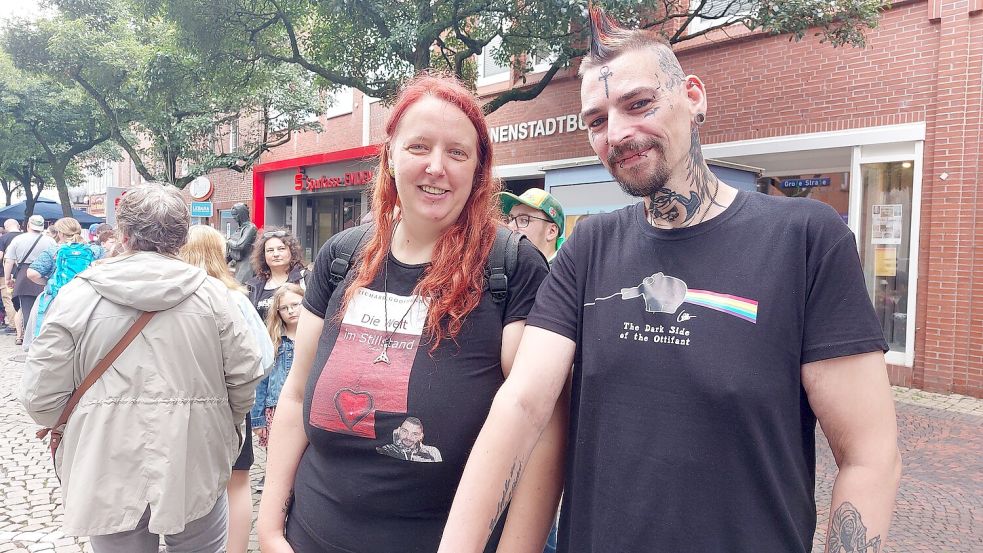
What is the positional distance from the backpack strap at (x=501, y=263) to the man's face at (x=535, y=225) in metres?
2.15

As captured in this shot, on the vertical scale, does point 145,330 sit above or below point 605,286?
below

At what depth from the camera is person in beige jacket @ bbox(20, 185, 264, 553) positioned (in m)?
2.45

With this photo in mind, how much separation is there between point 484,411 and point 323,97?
16064 millimetres

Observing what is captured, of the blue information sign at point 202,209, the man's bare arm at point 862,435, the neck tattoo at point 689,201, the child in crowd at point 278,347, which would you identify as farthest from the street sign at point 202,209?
the man's bare arm at point 862,435

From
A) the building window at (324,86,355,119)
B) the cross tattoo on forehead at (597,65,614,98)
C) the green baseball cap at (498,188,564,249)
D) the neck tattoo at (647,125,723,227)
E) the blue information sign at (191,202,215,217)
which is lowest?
the neck tattoo at (647,125,723,227)

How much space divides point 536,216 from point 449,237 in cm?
223

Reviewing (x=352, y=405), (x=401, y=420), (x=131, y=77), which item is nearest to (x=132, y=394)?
(x=352, y=405)

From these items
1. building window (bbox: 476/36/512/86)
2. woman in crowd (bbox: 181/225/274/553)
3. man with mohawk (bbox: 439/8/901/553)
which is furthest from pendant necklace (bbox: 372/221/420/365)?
building window (bbox: 476/36/512/86)

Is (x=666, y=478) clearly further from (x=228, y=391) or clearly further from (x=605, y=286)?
(x=228, y=391)

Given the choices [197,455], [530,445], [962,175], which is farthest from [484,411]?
[962,175]

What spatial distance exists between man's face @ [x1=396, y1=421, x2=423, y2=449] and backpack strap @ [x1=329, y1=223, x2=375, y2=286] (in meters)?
0.47

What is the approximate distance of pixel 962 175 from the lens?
7.34 m

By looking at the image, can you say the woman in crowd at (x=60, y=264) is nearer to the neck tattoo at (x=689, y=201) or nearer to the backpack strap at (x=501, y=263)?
the backpack strap at (x=501, y=263)

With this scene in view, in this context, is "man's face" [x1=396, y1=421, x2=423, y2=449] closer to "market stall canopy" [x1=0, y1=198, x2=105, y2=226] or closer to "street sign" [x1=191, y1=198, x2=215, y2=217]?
"street sign" [x1=191, y1=198, x2=215, y2=217]
